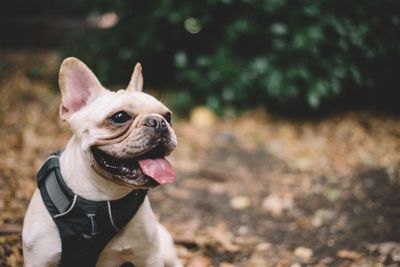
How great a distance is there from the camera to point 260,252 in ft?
11.1

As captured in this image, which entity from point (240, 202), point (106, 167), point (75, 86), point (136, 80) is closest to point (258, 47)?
point (240, 202)

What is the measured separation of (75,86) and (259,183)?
268cm

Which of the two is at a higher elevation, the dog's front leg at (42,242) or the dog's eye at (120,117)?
the dog's eye at (120,117)

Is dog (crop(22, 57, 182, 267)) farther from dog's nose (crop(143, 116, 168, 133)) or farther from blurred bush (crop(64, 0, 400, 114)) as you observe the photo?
blurred bush (crop(64, 0, 400, 114))

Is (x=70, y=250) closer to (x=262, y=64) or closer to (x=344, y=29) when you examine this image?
(x=262, y=64)

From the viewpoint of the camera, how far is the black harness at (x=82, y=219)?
220 centimetres

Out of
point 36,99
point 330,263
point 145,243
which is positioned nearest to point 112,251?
point 145,243

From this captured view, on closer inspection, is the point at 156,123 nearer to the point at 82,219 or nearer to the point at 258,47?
the point at 82,219

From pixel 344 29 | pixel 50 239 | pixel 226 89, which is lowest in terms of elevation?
pixel 50 239

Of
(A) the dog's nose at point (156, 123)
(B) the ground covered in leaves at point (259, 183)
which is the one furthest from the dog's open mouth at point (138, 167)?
(B) the ground covered in leaves at point (259, 183)

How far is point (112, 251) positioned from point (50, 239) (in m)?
0.32

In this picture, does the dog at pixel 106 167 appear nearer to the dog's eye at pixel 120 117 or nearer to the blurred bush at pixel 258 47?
the dog's eye at pixel 120 117

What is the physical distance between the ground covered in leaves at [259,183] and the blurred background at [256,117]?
0.02 m

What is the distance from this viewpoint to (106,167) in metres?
2.16
